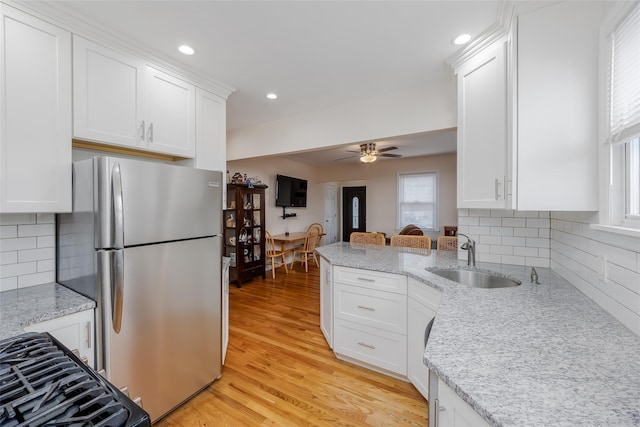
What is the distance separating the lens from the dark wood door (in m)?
7.59

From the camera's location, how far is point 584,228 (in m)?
1.37

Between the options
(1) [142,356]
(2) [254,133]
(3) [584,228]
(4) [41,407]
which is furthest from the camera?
(2) [254,133]

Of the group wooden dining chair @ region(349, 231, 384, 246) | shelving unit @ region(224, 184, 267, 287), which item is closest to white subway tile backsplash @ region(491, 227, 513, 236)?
wooden dining chair @ region(349, 231, 384, 246)

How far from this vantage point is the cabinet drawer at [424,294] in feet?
5.22

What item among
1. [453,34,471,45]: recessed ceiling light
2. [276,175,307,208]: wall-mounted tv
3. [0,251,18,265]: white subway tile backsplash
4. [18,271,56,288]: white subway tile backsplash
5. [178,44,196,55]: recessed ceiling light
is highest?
[178,44,196,55]: recessed ceiling light

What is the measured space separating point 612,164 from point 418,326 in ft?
4.25

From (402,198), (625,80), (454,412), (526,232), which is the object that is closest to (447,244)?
(526,232)

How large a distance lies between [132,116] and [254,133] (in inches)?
70.6

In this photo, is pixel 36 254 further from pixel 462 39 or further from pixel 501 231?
pixel 501 231

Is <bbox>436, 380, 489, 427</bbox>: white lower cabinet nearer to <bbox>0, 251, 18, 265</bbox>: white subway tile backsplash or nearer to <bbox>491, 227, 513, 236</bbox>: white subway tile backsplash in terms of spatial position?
<bbox>491, 227, 513, 236</bbox>: white subway tile backsplash

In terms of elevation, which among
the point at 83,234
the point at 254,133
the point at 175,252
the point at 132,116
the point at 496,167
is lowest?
the point at 175,252

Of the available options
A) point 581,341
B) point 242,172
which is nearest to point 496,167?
point 581,341

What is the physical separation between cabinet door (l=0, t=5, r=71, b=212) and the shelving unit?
112 inches

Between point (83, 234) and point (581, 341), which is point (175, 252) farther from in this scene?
point (581, 341)
